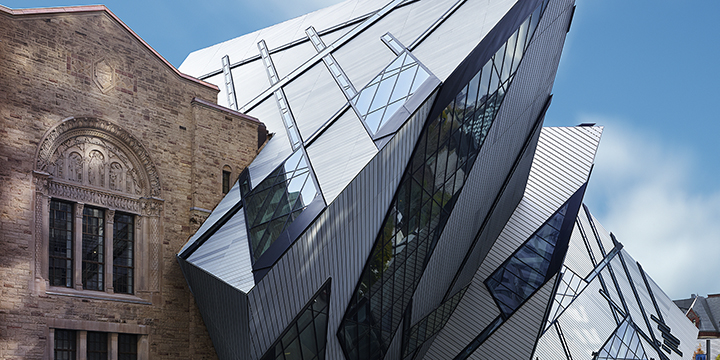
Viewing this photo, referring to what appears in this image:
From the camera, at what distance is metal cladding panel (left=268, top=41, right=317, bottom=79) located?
87.1 feet

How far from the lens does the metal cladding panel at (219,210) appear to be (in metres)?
19.8

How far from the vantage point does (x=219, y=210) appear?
20.7 m

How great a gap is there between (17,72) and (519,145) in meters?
18.8

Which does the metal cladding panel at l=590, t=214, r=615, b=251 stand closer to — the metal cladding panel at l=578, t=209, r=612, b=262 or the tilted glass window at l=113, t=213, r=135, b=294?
the metal cladding panel at l=578, t=209, r=612, b=262

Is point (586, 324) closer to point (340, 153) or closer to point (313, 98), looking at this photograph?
point (313, 98)

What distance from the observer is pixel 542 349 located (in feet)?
86.7

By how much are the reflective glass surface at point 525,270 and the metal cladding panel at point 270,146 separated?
1143 centimetres

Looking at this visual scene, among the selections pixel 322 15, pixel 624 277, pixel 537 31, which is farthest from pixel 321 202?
pixel 624 277

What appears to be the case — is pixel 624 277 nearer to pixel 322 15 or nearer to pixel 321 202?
pixel 322 15

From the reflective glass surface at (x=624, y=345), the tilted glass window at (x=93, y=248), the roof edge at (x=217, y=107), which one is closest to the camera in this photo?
the tilted glass window at (x=93, y=248)

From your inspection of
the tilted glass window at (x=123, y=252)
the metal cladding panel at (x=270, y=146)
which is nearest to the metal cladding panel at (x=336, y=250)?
the metal cladding panel at (x=270, y=146)

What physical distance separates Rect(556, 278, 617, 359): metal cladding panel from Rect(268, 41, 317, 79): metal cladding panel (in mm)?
15451

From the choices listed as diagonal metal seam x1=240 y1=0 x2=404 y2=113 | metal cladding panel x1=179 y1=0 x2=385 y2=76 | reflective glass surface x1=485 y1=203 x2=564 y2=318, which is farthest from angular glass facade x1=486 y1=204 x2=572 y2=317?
metal cladding panel x1=179 y1=0 x2=385 y2=76

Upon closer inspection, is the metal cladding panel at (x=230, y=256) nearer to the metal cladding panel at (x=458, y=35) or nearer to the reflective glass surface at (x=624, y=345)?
the metal cladding panel at (x=458, y=35)
